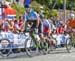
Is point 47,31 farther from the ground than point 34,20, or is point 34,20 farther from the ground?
point 34,20

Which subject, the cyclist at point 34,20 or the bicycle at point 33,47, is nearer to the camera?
the cyclist at point 34,20

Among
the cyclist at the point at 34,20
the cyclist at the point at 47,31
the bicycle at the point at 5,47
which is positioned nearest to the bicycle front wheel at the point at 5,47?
the bicycle at the point at 5,47

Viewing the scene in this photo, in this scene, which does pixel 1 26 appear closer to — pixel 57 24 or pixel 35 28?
pixel 35 28

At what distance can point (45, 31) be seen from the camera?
16.8 meters

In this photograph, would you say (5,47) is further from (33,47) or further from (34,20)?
(34,20)

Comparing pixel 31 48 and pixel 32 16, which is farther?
pixel 31 48

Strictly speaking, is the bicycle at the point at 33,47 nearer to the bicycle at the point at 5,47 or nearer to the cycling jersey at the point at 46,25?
the bicycle at the point at 5,47

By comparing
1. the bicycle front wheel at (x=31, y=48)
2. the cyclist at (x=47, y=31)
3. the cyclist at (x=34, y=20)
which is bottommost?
the bicycle front wheel at (x=31, y=48)

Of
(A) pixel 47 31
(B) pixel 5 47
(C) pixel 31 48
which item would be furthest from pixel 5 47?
(A) pixel 47 31

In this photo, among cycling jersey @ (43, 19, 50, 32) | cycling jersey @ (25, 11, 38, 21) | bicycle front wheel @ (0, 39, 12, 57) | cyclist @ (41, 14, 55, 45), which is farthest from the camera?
cycling jersey @ (43, 19, 50, 32)

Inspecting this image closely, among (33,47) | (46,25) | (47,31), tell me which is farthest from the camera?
(46,25)

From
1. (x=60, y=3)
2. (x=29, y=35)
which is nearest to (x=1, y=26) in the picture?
(x=29, y=35)

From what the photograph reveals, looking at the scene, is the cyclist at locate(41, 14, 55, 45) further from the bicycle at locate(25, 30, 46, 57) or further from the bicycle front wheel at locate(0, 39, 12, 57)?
the bicycle front wheel at locate(0, 39, 12, 57)

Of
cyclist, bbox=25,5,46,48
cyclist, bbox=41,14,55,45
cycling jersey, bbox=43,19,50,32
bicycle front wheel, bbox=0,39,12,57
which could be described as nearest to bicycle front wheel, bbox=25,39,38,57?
cyclist, bbox=25,5,46,48
